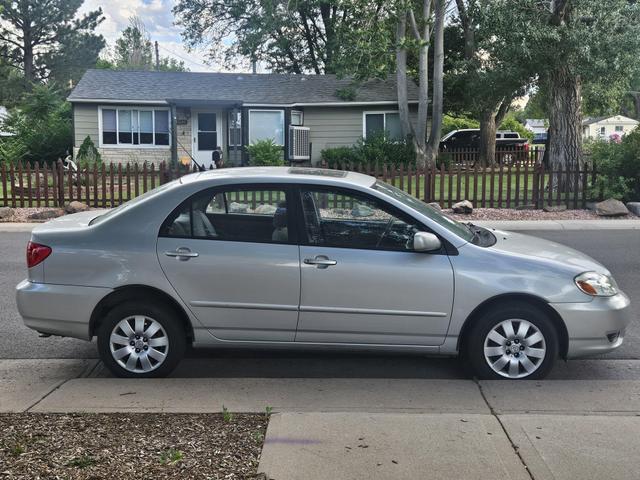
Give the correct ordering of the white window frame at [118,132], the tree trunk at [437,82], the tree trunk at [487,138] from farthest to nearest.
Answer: the tree trunk at [487,138] → the white window frame at [118,132] → the tree trunk at [437,82]

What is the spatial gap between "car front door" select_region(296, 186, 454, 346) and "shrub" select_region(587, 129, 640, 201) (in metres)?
13.1

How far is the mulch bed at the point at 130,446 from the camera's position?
3.52 m

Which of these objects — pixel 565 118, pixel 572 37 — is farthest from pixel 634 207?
pixel 572 37

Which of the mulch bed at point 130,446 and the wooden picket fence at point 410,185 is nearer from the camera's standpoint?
the mulch bed at point 130,446

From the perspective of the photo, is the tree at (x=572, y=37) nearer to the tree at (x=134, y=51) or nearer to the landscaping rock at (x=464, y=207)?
the landscaping rock at (x=464, y=207)

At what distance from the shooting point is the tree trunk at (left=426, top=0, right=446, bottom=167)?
23.5 m

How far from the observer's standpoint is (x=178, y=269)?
203 inches

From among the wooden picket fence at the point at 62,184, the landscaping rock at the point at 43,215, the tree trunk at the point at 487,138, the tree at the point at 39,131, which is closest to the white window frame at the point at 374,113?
the tree trunk at the point at 487,138

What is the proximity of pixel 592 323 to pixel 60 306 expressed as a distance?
4.03 meters

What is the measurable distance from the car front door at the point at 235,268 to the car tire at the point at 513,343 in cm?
140

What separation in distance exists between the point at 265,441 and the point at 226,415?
0.43 m

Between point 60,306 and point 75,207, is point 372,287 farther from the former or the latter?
point 75,207

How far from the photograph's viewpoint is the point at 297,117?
27.9m

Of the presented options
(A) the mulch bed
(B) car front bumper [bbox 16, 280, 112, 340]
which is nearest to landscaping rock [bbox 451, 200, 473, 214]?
(B) car front bumper [bbox 16, 280, 112, 340]
